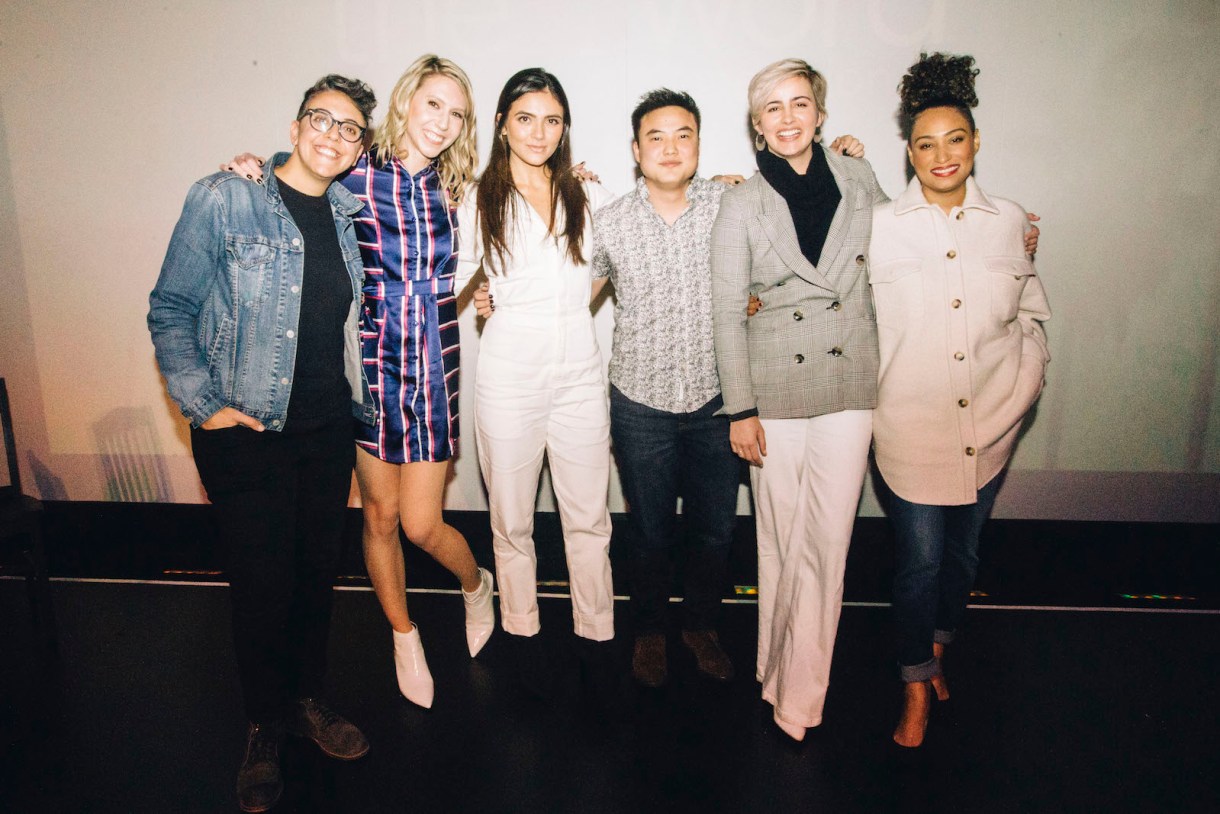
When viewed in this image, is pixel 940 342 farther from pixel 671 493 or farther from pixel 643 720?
pixel 643 720

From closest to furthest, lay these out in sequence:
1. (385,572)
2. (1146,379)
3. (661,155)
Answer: (661,155), (385,572), (1146,379)

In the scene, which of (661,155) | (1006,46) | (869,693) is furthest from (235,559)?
(1006,46)

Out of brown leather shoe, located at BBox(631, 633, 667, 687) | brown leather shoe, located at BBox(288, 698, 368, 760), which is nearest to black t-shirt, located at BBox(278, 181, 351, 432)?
brown leather shoe, located at BBox(288, 698, 368, 760)

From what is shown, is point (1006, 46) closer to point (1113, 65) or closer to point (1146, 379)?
point (1113, 65)

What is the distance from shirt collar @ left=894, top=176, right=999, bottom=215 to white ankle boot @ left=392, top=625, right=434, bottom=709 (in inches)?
82.4

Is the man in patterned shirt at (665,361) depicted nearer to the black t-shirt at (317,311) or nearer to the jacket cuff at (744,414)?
the jacket cuff at (744,414)

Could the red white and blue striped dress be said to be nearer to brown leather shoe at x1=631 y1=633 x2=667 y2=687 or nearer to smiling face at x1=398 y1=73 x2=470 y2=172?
smiling face at x1=398 y1=73 x2=470 y2=172

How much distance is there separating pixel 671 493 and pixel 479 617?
948 mm

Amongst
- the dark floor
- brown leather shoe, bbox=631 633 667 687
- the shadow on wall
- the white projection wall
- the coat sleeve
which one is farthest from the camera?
the shadow on wall

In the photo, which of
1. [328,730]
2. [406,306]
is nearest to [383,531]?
[328,730]

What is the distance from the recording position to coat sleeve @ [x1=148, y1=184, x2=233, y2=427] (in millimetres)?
1496

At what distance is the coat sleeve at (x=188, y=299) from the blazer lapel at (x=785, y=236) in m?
1.47

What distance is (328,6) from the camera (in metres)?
2.85

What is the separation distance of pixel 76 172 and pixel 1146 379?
17.8 feet
